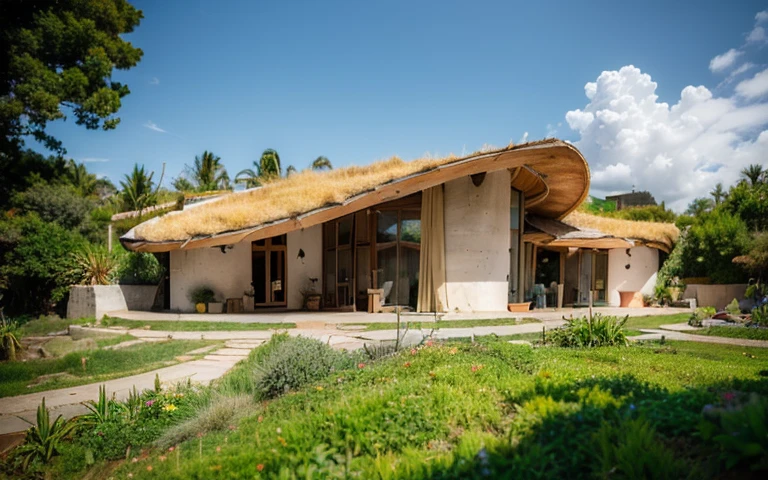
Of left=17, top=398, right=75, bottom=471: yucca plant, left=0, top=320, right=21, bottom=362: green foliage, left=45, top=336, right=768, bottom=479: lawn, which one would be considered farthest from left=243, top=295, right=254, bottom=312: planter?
left=17, top=398, right=75, bottom=471: yucca plant

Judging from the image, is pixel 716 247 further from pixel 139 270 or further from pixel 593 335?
pixel 139 270

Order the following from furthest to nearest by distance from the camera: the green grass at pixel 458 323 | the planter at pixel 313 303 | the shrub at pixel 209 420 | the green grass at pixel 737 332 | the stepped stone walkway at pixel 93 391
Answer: the planter at pixel 313 303, the green grass at pixel 458 323, the green grass at pixel 737 332, the stepped stone walkway at pixel 93 391, the shrub at pixel 209 420

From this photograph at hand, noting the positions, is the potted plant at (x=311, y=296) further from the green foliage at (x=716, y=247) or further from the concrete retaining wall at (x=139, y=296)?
the green foliage at (x=716, y=247)

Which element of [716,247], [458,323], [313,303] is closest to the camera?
[458,323]

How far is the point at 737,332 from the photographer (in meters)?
9.95

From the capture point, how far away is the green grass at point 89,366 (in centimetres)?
689

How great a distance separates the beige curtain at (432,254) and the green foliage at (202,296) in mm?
7229

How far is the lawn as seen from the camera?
2.75 m

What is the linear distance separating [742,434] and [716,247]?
17835mm

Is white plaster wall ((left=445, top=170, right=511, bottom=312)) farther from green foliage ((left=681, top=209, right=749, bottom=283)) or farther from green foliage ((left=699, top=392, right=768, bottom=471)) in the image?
green foliage ((left=699, top=392, right=768, bottom=471))

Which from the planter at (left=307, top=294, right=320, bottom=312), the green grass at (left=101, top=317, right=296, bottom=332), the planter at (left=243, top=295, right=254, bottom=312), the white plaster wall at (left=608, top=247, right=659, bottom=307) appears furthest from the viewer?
the white plaster wall at (left=608, top=247, right=659, bottom=307)

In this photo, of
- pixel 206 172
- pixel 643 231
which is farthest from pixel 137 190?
pixel 643 231

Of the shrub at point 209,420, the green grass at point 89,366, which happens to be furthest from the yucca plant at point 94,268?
the shrub at point 209,420

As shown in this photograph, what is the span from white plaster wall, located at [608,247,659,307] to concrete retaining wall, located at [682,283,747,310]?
1773 millimetres
